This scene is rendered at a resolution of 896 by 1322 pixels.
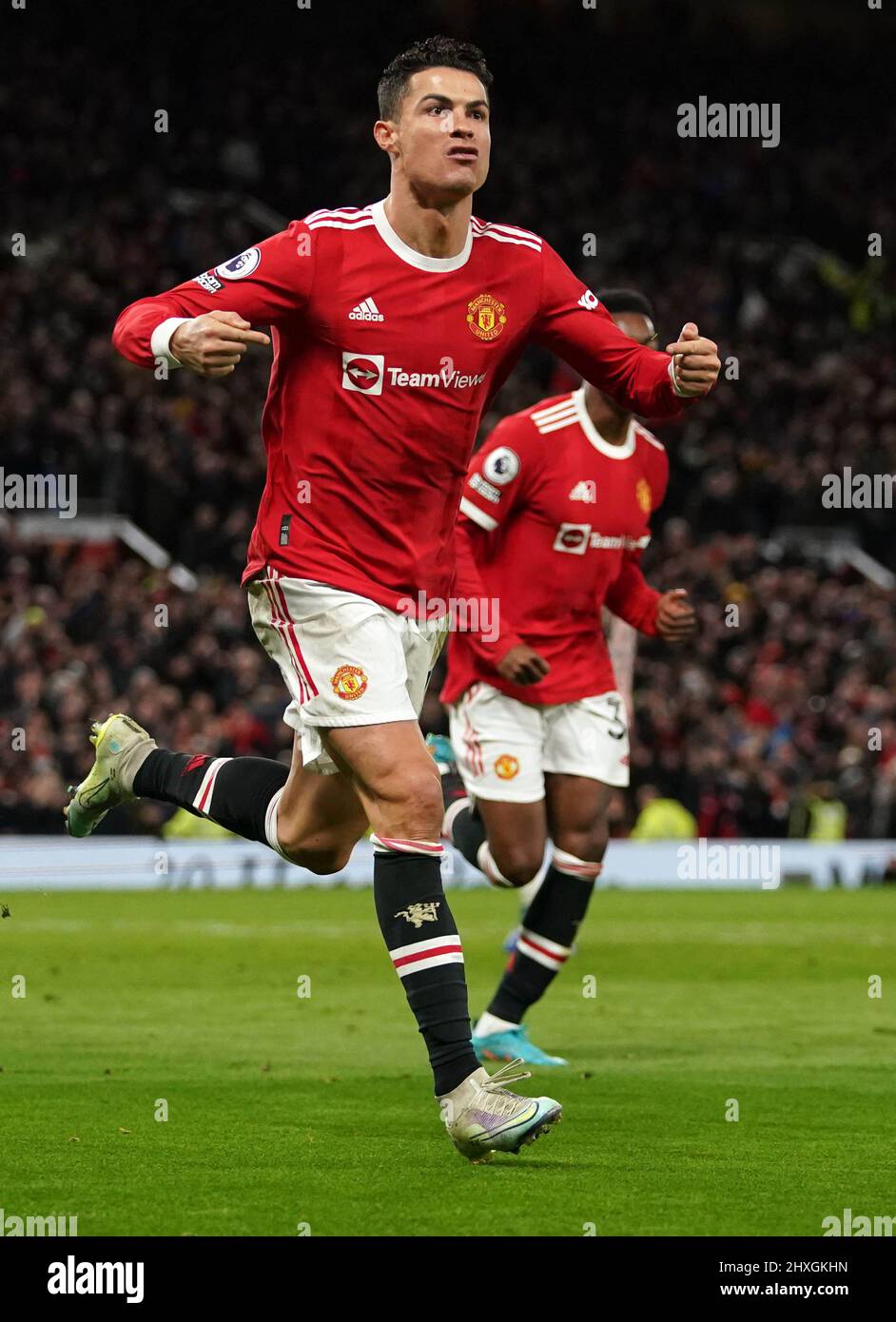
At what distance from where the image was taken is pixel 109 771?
7.46 m

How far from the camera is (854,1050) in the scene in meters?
8.97

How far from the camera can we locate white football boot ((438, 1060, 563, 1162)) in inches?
214

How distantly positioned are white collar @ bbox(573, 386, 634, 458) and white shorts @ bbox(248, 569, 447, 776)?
9.94 ft

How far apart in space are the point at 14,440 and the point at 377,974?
14760 mm

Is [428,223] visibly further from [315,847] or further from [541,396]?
[541,396]

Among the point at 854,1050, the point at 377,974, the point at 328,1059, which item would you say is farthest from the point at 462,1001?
the point at 377,974

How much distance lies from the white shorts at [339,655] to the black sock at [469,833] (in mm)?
2939

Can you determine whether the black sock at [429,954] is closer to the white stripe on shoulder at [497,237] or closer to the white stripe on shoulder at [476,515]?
the white stripe on shoulder at [497,237]

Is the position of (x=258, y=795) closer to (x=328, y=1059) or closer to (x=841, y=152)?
(x=328, y=1059)

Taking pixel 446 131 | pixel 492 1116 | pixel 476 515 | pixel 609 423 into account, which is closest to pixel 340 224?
pixel 446 131

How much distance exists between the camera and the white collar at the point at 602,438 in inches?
362

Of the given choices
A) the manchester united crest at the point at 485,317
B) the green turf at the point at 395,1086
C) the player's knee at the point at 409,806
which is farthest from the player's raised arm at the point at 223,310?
the green turf at the point at 395,1086

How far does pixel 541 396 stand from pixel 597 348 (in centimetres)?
2197
